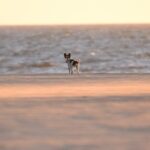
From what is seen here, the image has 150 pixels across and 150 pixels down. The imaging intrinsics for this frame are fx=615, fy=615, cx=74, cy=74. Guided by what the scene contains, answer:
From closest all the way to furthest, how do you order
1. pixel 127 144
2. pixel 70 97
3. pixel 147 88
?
pixel 127 144, pixel 70 97, pixel 147 88

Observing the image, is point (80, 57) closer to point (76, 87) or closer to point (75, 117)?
point (76, 87)

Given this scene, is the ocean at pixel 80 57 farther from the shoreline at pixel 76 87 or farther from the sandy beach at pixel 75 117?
the sandy beach at pixel 75 117

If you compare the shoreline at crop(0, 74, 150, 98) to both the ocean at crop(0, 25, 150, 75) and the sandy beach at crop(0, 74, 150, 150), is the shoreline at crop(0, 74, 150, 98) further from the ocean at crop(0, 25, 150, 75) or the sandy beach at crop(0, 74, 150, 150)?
the ocean at crop(0, 25, 150, 75)

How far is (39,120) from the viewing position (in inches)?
475

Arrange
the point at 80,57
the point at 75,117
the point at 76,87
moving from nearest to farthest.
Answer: the point at 75,117 < the point at 76,87 < the point at 80,57

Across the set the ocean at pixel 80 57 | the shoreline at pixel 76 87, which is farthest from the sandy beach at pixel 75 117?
the ocean at pixel 80 57

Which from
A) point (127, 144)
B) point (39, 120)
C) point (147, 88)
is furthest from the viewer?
point (147, 88)

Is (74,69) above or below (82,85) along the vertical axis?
above

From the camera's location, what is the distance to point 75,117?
12.3m

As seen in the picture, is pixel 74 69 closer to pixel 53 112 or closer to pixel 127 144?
Result: pixel 53 112

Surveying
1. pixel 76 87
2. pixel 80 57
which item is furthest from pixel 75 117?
pixel 80 57

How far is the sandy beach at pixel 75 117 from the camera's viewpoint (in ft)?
32.8

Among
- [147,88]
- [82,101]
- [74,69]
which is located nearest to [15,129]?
[82,101]

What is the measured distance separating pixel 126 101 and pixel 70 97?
1.72 meters
